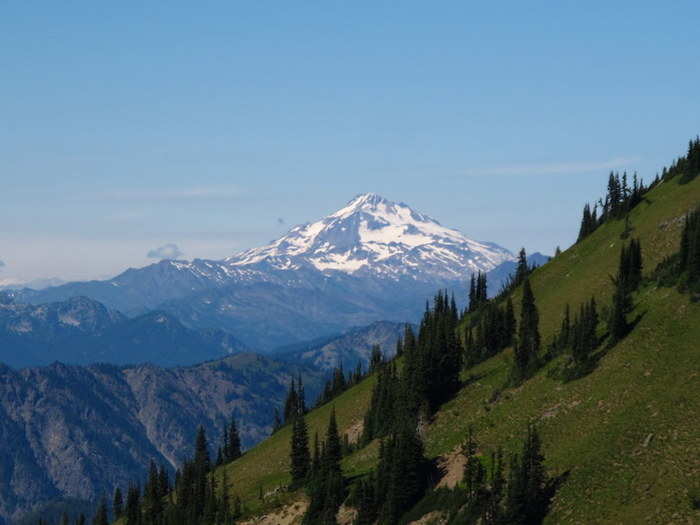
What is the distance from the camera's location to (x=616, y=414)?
8938 cm

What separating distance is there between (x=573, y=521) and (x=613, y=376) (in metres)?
25.9

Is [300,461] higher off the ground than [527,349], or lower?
lower

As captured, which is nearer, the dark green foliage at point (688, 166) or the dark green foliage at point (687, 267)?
the dark green foliage at point (687, 267)

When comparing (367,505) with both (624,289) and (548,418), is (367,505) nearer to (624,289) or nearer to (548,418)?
(548,418)

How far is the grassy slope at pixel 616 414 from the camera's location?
76062mm

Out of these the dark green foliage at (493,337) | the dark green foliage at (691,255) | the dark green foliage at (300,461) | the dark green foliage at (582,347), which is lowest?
the dark green foliage at (300,461)

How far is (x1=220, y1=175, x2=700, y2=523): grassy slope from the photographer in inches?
2995

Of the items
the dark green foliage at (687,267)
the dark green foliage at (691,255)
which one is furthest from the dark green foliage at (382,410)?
the dark green foliage at (691,255)

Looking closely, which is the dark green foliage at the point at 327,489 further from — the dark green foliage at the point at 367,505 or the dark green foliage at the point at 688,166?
the dark green foliage at the point at 688,166

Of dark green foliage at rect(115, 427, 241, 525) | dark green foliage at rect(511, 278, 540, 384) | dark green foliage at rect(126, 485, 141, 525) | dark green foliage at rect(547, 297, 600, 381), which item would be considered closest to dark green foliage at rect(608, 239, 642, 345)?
dark green foliage at rect(547, 297, 600, 381)

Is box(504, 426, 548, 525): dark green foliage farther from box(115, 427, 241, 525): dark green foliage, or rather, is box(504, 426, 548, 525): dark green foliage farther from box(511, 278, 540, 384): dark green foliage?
box(115, 427, 241, 525): dark green foliage

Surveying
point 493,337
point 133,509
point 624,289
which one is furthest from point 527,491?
point 133,509

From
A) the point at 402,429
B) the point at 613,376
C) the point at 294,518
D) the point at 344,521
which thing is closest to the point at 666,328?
the point at 613,376

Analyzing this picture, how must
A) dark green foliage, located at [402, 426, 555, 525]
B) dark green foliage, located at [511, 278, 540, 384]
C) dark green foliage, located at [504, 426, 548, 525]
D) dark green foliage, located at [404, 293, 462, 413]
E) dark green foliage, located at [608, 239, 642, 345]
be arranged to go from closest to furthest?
1. dark green foliage, located at [504, 426, 548, 525]
2. dark green foliage, located at [402, 426, 555, 525]
3. dark green foliage, located at [608, 239, 642, 345]
4. dark green foliage, located at [511, 278, 540, 384]
5. dark green foliage, located at [404, 293, 462, 413]
